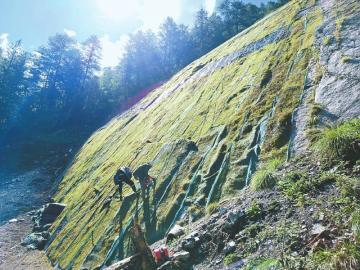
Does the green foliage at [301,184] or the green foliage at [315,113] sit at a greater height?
the green foliage at [315,113]

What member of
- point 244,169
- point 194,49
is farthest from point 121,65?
point 244,169

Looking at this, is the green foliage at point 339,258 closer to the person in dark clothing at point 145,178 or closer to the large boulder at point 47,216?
the person in dark clothing at point 145,178

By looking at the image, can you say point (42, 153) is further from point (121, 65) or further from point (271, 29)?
point (271, 29)

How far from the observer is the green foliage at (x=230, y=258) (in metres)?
7.47

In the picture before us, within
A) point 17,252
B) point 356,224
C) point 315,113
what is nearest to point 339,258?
point 356,224

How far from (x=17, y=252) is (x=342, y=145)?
2017 centimetres

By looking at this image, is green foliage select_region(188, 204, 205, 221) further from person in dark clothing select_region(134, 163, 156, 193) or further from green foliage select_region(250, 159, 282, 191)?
person in dark clothing select_region(134, 163, 156, 193)

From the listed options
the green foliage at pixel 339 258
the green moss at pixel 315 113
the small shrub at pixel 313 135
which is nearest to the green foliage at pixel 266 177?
the small shrub at pixel 313 135

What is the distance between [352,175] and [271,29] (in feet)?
65.8

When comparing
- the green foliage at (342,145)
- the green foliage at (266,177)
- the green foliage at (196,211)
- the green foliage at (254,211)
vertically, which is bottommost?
the green foliage at (196,211)

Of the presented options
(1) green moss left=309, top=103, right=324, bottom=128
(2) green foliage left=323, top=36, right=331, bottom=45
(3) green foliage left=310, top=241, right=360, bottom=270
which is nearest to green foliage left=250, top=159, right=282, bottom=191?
(1) green moss left=309, top=103, right=324, bottom=128

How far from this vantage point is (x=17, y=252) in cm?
2061

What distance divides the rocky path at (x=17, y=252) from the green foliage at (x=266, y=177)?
12539 millimetres

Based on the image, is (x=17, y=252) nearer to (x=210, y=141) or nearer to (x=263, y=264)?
(x=210, y=141)
